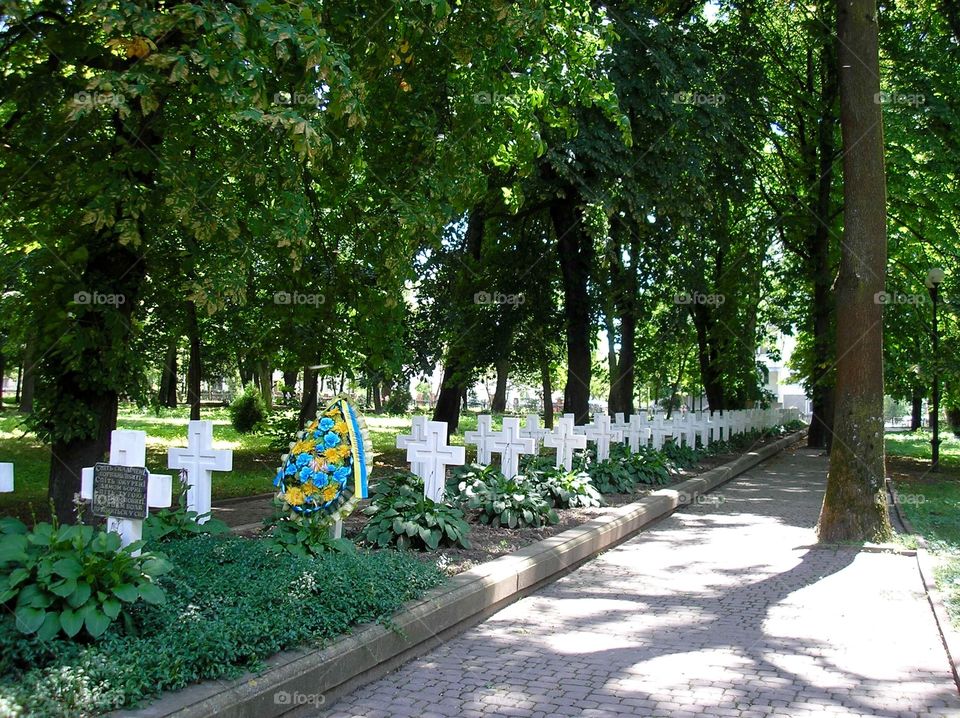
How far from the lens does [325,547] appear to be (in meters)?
6.91

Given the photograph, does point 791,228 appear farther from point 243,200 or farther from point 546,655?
point 546,655

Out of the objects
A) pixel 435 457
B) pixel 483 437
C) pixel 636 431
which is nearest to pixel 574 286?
pixel 636 431

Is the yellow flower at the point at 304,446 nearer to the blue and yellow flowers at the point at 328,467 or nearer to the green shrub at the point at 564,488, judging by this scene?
the blue and yellow flowers at the point at 328,467

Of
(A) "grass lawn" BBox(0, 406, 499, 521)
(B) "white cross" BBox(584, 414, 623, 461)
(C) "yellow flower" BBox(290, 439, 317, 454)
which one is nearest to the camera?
(C) "yellow flower" BBox(290, 439, 317, 454)

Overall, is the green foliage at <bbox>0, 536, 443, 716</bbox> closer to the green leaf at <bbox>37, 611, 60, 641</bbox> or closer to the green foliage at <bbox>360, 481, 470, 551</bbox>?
the green leaf at <bbox>37, 611, 60, 641</bbox>

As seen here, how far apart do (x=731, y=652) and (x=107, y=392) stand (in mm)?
6920

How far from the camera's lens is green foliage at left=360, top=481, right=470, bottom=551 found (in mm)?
8359

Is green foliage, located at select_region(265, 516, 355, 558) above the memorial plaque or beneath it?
beneath

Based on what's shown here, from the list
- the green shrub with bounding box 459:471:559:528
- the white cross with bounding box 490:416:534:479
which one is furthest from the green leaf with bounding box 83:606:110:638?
the white cross with bounding box 490:416:534:479

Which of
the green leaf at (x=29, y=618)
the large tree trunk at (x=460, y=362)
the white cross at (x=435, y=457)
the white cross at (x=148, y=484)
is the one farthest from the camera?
the large tree trunk at (x=460, y=362)

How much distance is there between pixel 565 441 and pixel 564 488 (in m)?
Answer: 1.15

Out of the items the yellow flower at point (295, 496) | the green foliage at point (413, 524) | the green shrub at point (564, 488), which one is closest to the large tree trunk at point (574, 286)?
the green shrub at point (564, 488)

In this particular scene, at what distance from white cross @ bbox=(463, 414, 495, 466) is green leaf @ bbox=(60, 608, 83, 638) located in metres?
7.94

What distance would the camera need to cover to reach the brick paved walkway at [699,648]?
5383mm
